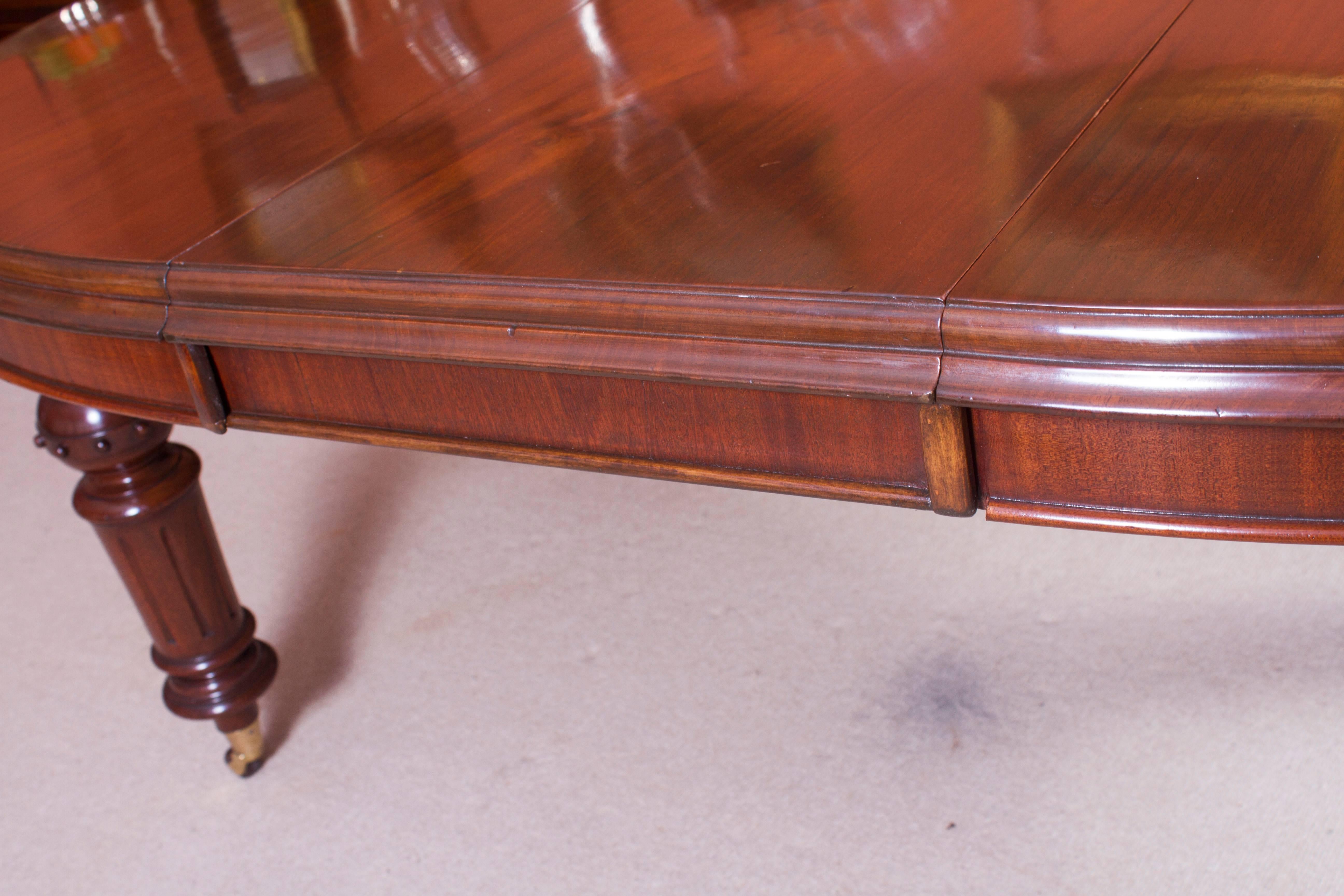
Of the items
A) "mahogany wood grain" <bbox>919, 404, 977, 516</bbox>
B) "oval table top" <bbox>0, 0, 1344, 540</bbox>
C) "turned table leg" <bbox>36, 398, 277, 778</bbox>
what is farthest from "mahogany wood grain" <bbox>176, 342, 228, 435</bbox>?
"mahogany wood grain" <bbox>919, 404, 977, 516</bbox>

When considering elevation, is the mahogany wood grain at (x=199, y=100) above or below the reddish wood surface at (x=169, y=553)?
above

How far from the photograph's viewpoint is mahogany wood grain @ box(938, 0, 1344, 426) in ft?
1.60

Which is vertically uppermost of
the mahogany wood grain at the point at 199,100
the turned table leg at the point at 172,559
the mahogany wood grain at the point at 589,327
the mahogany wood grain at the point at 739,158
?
the mahogany wood grain at the point at 199,100

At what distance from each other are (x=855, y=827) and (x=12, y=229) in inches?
31.5

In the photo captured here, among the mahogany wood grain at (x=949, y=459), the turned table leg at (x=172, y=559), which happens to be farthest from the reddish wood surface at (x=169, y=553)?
the mahogany wood grain at (x=949, y=459)

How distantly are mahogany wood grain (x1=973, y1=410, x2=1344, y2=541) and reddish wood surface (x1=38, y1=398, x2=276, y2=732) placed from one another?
0.74 metres

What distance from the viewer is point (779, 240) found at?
61cm

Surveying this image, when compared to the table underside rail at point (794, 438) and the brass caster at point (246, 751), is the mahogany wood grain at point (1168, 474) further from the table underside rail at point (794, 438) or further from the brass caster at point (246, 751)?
the brass caster at point (246, 751)

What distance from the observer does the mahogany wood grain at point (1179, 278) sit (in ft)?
1.60

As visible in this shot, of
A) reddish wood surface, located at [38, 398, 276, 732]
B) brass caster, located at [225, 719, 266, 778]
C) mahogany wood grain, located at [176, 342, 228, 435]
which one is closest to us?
mahogany wood grain, located at [176, 342, 228, 435]

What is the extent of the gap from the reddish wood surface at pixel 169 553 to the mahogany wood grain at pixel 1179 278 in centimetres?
75

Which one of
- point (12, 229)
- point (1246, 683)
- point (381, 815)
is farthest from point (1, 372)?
point (1246, 683)

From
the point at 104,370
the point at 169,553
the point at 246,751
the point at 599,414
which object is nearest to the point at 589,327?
the point at 599,414

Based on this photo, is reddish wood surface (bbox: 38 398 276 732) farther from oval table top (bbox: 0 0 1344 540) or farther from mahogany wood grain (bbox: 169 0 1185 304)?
mahogany wood grain (bbox: 169 0 1185 304)
